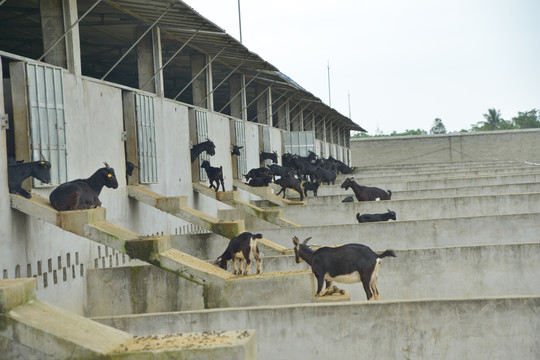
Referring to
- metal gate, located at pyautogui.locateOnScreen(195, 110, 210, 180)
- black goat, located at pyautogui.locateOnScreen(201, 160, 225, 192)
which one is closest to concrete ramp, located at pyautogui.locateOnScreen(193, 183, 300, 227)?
black goat, located at pyautogui.locateOnScreen(201, 160, 225, 192)

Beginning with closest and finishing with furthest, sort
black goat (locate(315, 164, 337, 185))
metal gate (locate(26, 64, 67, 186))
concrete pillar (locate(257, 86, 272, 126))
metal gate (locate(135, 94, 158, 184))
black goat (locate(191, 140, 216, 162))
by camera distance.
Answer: metal gate (locate(26, 64, 67, 186)) → metal gate (locate(135, 94, 158, 184)) → black goat (locate(191, 140, 216, 162)) → black goat (locate(315, 164, 337, 185)) → concrete pillar (locate(257, 86, 272, 126))

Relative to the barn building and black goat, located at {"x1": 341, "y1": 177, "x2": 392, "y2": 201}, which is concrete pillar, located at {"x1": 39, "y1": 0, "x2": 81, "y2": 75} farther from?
black goat, located at {"x1": 341, "y1": 177, "x2": 392, "y2": 201}

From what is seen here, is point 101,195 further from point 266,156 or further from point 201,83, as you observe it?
point 266,156

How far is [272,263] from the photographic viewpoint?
40.5ft

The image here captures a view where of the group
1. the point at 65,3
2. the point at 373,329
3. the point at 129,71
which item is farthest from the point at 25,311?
the point at 129,71

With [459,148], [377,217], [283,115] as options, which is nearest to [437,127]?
[459,148]

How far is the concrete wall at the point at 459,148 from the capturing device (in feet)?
194

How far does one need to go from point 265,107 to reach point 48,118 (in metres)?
20.7

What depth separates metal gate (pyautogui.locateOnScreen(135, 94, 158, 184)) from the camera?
51.9ft

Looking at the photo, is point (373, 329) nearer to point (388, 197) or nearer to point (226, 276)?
point (226, 276)

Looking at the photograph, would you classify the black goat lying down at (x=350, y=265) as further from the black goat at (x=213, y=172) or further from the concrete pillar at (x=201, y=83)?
the concrete pillar at (x=201, y=83)

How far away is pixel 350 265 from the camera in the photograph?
1027 centimetres

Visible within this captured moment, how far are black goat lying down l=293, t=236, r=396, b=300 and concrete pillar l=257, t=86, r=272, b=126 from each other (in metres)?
21.0

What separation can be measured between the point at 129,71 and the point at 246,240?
17441 millimetres
